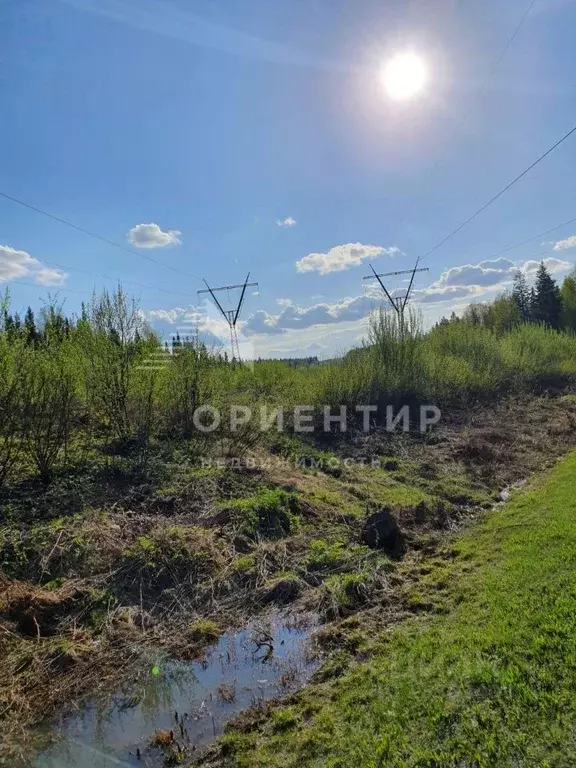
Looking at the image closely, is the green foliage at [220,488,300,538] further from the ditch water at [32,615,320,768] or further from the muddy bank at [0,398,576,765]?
the ditch water at [32,615,320,768]

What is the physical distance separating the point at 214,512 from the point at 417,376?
465 inches

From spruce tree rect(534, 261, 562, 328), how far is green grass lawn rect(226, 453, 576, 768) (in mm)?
48822

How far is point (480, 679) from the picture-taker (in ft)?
10.8

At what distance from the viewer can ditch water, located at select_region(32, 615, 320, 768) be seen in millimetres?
3506

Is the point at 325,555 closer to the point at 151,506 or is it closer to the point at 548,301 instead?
the point at 151,506

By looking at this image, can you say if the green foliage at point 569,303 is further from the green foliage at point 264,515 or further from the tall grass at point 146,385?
the green foliage at point 264,515

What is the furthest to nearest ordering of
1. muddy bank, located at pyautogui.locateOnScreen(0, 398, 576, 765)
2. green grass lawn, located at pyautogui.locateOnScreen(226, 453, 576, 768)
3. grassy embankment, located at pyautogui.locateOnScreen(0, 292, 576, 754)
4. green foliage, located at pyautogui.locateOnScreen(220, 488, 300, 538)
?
green foliage, located at pyautogui.locateOnScreen(220, 488, 300, 538) < grassy embankment, located at pyautogui.locateOnScreen(0, 292, 576, 754) < muddy bank, located at pyautogui.locateOnScreen(0, 398, 576, 765) < green grass lawn, located at pyautogui.locateOnScreen(226, 453, 576, 768)

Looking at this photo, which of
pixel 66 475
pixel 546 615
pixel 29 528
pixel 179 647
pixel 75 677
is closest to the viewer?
pixel 546 615

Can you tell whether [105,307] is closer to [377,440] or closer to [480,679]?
[377,440]

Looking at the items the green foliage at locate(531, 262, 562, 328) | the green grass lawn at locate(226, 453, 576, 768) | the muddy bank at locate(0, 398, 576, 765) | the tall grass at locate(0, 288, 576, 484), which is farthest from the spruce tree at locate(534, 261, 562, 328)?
the green grass lawn at locate(226, 453, 576, 768)

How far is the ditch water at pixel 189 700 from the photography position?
11.5 ft

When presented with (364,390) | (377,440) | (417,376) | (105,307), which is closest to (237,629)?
(105,307)

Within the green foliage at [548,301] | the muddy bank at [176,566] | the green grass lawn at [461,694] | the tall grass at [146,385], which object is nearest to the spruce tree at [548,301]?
the green foliage at [548,301]

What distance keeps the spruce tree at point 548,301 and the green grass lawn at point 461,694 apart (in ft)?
160
